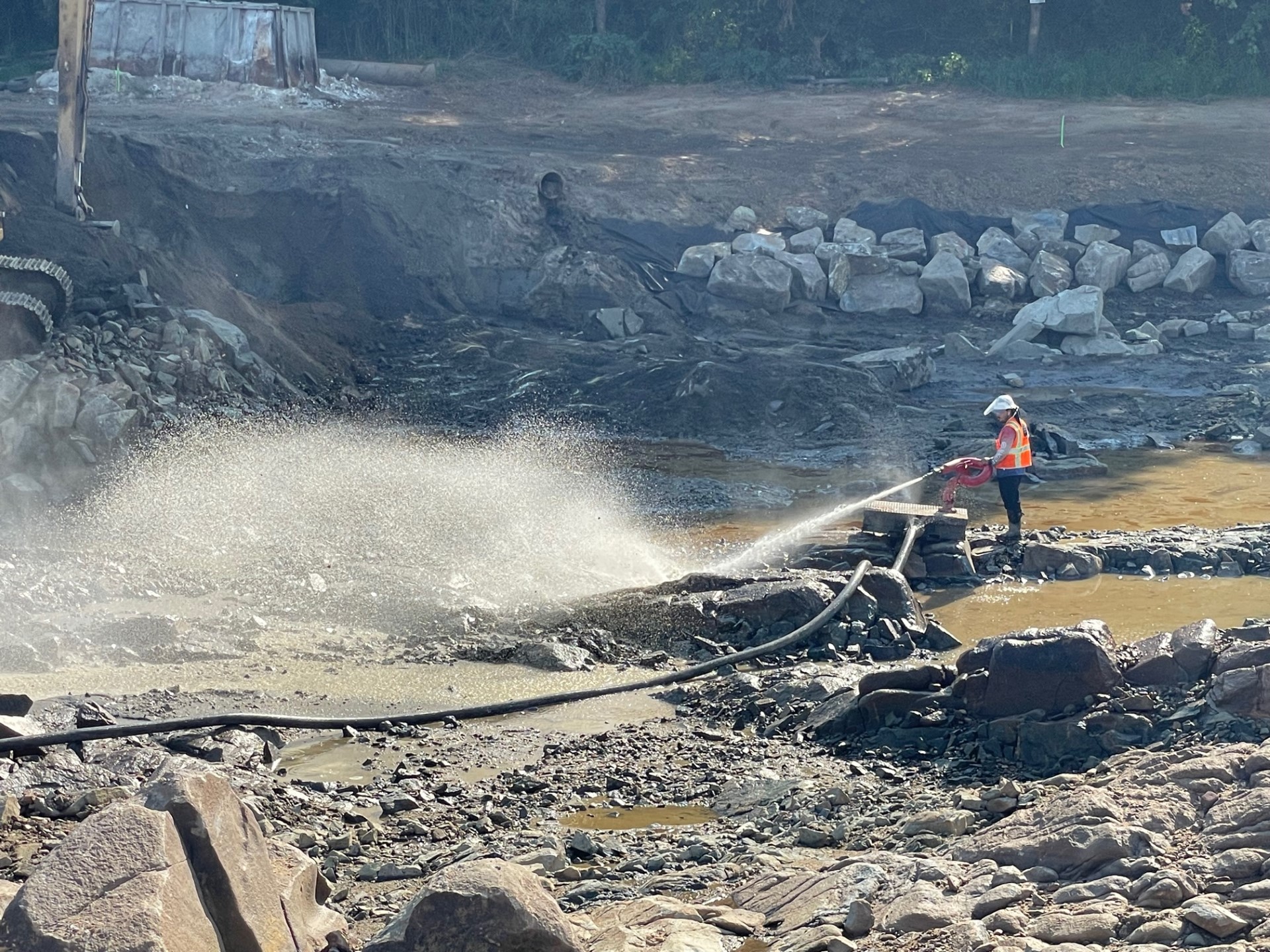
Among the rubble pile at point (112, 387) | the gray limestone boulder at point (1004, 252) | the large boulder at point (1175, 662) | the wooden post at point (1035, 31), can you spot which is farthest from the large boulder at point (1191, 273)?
the large boulder at point (1175, 662)

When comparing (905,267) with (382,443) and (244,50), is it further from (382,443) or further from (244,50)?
(244,50)

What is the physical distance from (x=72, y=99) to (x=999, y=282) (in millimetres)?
13911

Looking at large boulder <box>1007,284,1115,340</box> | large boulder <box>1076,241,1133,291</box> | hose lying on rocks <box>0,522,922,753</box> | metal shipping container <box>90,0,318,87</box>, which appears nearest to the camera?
hose lying on rocks <box>0,522,922,753</box>

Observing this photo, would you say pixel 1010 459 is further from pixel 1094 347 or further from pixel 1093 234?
pixel 1093 234

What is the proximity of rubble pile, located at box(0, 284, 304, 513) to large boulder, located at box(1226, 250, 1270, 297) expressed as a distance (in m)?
15.7

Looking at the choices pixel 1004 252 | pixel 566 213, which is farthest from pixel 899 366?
pixel 566 213

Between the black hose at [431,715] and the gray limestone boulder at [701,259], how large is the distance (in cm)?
1292

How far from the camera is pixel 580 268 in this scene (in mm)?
22750

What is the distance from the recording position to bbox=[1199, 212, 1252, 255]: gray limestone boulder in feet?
81.6

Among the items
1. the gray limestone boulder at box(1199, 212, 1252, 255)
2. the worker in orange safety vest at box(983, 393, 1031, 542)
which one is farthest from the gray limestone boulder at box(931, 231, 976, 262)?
the worker in orange safety vest at box(983, 393, 1031, 542)

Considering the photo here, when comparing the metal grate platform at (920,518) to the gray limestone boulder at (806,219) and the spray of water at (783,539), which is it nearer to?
the spray of water at (783,539)

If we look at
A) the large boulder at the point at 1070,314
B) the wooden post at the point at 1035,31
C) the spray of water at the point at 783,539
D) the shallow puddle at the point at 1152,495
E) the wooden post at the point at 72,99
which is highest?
the wooden post at the point at 1035,31

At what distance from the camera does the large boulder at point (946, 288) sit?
23.3 meters

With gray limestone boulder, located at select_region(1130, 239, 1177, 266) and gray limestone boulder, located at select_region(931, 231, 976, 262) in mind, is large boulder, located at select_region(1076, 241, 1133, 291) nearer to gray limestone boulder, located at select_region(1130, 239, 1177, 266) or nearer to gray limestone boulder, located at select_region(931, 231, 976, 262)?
gray limestone boulder, located at select_region(1130, 239, 1177, 266)
